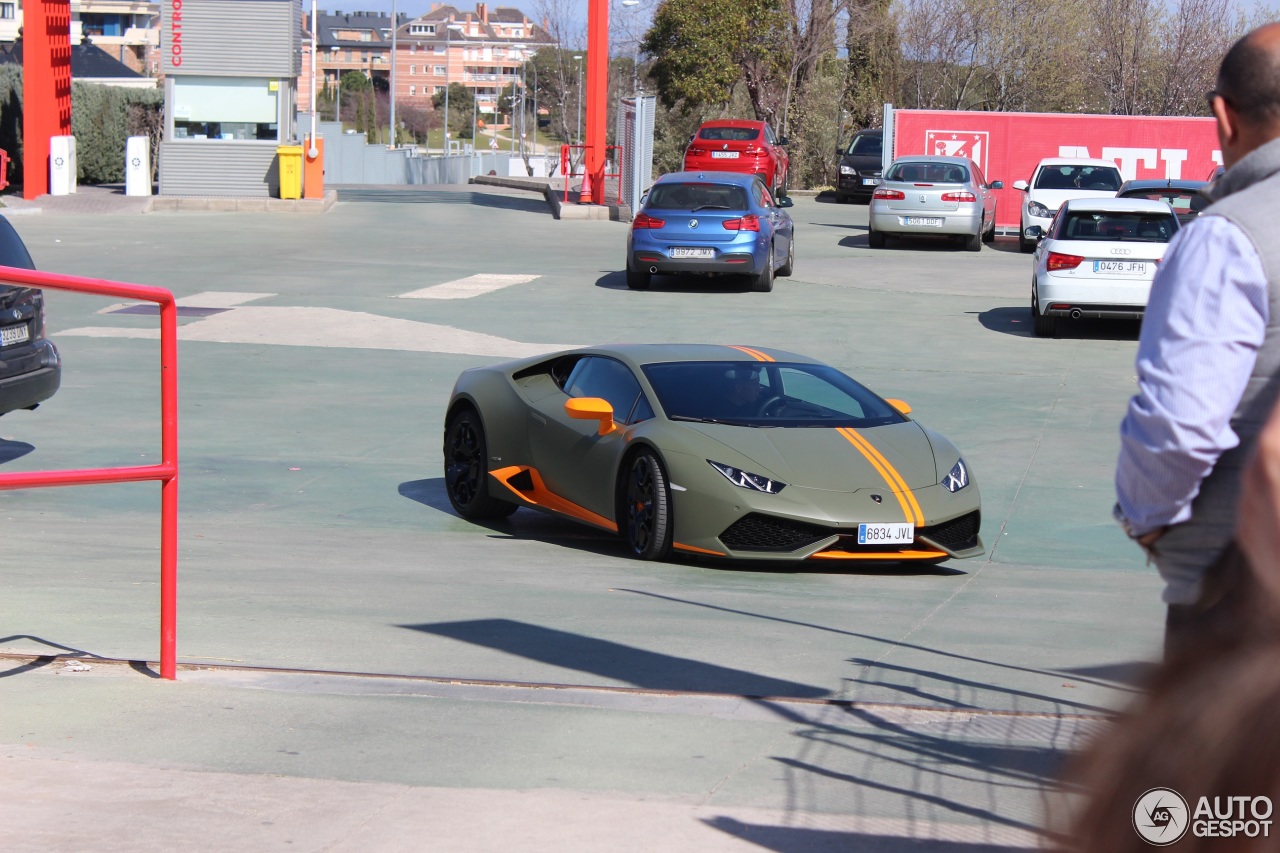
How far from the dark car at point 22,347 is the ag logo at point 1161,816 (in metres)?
7.56

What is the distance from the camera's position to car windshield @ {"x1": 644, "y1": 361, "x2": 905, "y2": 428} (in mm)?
9203

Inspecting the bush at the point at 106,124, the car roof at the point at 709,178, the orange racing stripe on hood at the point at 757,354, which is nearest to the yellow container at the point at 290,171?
the bush at the point at 106,124

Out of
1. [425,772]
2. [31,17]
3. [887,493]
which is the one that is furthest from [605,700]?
[31,17]

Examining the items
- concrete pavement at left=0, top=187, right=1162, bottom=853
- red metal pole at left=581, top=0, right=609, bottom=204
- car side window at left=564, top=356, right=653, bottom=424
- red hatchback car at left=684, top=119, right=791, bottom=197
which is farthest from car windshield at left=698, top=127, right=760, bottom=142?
car side window at left=564, top=356, right=653, bottom=424

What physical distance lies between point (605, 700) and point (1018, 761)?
134 cm

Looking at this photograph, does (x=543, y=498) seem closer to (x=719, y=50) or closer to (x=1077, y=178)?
(x=1077, y=178)

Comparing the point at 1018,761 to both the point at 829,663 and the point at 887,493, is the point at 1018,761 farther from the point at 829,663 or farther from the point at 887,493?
the point at 887,493

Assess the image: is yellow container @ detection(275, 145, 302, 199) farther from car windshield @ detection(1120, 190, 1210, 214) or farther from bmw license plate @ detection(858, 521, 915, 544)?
bmw license plate @ detection(858, 521, 915, 544)

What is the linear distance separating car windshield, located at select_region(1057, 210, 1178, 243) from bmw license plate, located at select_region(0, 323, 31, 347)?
40.2 ft

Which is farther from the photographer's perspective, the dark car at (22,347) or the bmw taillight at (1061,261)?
the bmw taillight at (1061,261)

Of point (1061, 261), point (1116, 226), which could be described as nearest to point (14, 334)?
point (1061, 261)

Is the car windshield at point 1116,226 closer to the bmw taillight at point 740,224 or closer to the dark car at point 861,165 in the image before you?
the bmw taillight at point 740,224

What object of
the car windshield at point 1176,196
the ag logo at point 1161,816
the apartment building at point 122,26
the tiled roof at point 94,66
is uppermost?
the apartment building at point 122,26

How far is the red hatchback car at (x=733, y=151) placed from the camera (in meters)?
37.7
